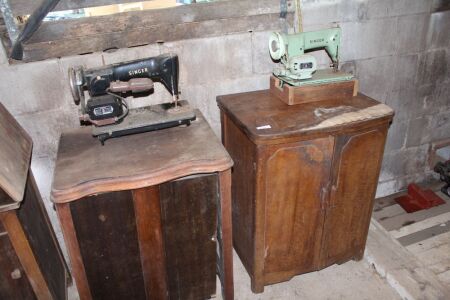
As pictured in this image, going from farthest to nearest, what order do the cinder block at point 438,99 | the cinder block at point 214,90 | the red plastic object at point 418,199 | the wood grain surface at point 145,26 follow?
the red plastic object at point 418,199 < the cinder block at point 438,99 < the cinder block at point 214,90 < the wood grain surface at point 145,26

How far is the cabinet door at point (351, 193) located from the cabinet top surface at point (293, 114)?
0.29ft

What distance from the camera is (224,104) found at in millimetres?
1853

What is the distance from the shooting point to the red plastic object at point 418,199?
8.86 feet

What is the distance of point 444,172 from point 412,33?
112 centimetres

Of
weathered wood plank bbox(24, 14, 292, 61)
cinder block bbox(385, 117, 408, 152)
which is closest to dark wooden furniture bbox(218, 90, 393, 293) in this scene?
weathered wood plank bbox(24, 14, 292, 61)

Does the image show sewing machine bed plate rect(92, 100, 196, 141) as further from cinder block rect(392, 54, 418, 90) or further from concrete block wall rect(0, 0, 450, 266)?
cinder block rect(392, 54, 418, 90)

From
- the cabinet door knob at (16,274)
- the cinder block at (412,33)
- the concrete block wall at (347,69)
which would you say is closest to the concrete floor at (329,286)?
the cabinet door knob at (16,274)

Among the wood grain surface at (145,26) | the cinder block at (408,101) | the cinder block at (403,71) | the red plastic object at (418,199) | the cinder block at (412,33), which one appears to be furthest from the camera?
the red plastic object at (418,199)

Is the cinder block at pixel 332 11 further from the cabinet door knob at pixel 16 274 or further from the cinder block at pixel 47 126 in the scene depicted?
the cabinet door knob at pixel 16 274

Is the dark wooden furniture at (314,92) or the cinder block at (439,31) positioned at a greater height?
the cinder block at (439,31)

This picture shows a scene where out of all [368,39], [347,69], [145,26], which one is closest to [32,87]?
[145,26]

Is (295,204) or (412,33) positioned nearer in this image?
(295,204)

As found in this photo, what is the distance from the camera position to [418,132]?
107 inches

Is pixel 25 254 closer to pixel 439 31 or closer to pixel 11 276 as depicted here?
pixel 11 276
